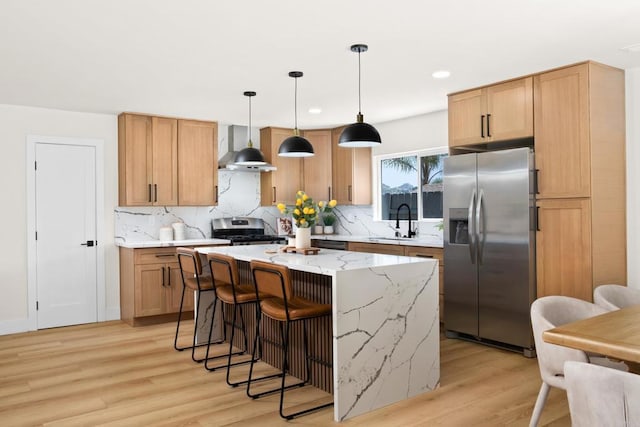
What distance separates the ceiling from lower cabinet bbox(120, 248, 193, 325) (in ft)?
5.47

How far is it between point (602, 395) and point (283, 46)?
2886 millimetres

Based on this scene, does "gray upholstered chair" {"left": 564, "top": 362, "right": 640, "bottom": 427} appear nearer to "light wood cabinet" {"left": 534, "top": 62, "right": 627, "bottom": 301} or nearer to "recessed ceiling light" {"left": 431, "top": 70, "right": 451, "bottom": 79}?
"light wood cabinet" {"left": 534, "top": 62, "right": 627, "bottom": 301}

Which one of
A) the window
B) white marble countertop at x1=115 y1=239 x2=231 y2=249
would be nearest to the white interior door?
white marble countertop at x1=115 y1=239 x2=231 y2=249

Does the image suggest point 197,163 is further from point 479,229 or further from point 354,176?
point 479,229

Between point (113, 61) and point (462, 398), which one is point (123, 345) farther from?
point (462, 398)

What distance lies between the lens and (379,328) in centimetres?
319

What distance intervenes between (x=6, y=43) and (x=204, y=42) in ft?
4.39

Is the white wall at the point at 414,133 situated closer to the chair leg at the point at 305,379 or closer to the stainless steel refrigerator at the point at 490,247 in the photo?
the stainless steel refrigerator at the point at 490,247

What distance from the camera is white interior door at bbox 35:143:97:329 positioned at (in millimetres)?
5480

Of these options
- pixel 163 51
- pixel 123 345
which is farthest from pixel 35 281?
pixel 163 51

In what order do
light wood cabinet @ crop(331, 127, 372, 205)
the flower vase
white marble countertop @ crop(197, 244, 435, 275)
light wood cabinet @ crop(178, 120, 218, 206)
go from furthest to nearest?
light wood cabinet @ crop(331, 127, 372, 205) → light wood cabinet @ crop(178, 120, 218, 206) → the flower vase → white marble countertop @ crop(197, 244, 435, 275)

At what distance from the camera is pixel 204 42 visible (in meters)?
3.43

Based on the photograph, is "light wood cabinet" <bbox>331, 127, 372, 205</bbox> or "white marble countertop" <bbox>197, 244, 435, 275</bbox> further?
"light wood cabinet" <bbox>331, 127, 372, 205</bbox>

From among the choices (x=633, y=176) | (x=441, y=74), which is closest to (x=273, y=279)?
(x=441, y=74)
